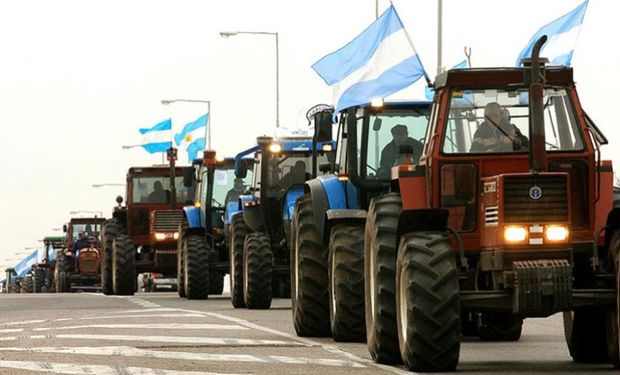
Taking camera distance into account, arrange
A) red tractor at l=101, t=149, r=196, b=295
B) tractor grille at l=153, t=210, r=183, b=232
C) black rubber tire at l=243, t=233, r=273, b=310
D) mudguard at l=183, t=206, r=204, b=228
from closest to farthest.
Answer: black rubber tire at l=243, t=233, r=273, b=310 → mudguard at l=183, t=206, r=204, b=228 → red tractor at l=101, t=149, r=196, b=295 → tractor grille at l=153, t=210, r=183, b=232

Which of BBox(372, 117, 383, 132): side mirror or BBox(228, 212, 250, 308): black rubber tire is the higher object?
BBox(372, 117, 383, 132): side mirror

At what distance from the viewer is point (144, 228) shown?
44.9m

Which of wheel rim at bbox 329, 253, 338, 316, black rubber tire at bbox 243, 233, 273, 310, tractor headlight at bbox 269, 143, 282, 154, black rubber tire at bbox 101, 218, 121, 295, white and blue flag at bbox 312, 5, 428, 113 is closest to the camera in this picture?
wheel rim at bbox 329, 253, 338, 316

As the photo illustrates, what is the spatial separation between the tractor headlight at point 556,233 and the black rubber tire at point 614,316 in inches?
15.6

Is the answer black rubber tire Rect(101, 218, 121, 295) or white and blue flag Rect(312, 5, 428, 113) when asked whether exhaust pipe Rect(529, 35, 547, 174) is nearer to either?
white and blue flag Rect(312, 5, 428, 113)

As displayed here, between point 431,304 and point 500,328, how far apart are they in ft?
18.5

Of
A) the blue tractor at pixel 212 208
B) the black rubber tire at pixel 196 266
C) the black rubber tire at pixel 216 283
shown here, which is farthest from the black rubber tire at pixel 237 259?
the black rubber tire at pixel 216 283

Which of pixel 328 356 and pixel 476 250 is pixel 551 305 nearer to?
pixel 476 250

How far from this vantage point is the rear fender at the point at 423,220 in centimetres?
1411

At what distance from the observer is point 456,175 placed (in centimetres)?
1497

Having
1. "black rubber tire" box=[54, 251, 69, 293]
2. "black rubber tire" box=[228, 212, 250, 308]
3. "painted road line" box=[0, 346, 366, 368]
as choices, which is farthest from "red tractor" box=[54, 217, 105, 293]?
"painted road line" box=[0, 346, 366, 368]

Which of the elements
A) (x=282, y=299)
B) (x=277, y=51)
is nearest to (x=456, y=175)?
(x=282, y=299)

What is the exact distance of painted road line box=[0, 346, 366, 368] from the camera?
15.3 metres

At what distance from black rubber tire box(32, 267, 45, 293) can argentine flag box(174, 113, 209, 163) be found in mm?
7986
